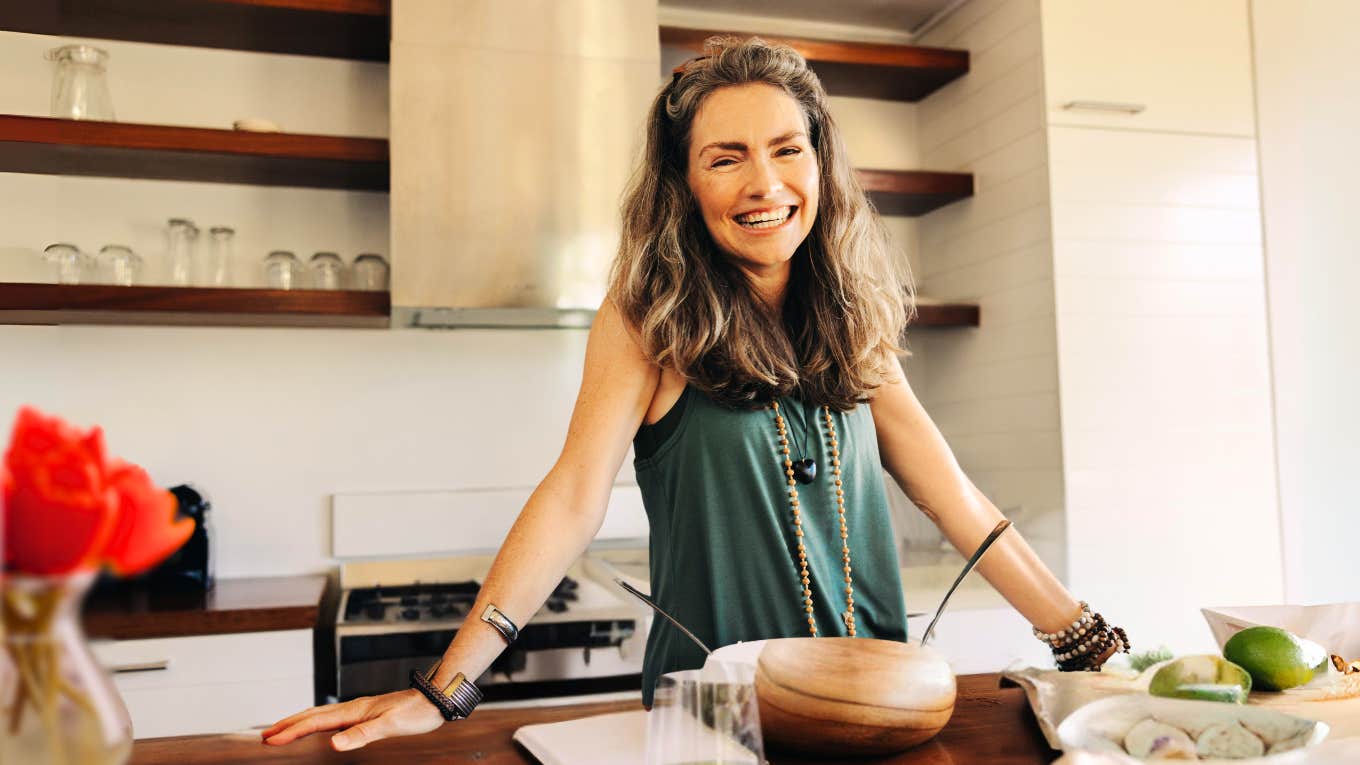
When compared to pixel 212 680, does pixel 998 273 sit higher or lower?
higher

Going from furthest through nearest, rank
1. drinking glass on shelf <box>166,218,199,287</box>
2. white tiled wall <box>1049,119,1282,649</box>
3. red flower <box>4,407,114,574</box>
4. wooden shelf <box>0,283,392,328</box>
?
white tiled wall <box>1049,119,1282,649</box>
drinking glass on shelf <box>166,218,199,287</box>
wooden shelf <box>0,283,392,328</box>
red flower <box>4,407,114,574</box>

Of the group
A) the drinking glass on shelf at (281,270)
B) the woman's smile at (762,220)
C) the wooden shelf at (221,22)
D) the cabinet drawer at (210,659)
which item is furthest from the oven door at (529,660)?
the wooden shelf at (221,22)

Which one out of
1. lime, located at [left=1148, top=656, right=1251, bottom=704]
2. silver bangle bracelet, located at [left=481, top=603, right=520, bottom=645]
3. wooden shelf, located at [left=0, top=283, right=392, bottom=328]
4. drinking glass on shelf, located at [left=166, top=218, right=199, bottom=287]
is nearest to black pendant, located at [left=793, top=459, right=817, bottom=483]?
silver bangle bracelet, located at [left=481, top=603, right=520, bottom=645]

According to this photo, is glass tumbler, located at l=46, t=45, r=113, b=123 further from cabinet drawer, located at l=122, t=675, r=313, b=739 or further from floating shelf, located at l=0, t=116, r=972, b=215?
cabinet drawer, located at l=122, t=675, r=313, b=739

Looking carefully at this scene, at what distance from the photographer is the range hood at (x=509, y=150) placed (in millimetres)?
2361

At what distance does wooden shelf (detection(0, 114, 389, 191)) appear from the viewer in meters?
2.21

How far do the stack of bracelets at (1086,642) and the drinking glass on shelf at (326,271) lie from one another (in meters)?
1.87

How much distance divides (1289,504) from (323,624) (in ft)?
7.85

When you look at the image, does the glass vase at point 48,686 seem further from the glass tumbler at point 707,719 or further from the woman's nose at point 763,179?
the woman's nose at point 763,179

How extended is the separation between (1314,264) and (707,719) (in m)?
2.65

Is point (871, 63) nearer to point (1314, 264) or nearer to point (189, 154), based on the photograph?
point (1314, 264)

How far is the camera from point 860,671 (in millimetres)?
771

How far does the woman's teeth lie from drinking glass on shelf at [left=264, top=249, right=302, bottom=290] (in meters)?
1.53

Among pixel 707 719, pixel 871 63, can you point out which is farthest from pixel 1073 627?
pixel 871 63
